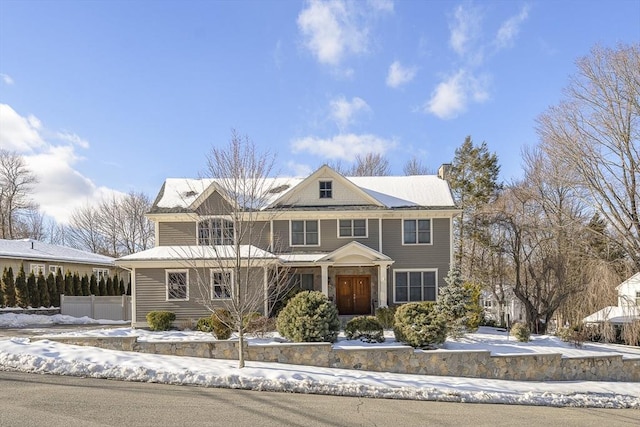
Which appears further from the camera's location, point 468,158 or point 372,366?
point 468,158

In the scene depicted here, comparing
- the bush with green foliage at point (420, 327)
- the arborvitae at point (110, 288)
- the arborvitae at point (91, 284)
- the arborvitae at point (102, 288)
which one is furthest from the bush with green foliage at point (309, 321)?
the arborvitae at point (110, 288)

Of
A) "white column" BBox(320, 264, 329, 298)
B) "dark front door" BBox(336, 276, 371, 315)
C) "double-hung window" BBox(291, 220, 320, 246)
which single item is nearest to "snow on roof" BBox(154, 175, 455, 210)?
"double-hung window" BBox(291, 220, 320, 246)

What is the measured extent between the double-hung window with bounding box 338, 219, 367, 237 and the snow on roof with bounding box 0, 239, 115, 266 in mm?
13684

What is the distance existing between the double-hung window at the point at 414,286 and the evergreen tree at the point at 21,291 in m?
19.4

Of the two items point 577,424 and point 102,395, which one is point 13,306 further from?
point 577,424

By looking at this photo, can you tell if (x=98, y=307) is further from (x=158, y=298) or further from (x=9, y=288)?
(x=9, y=288)

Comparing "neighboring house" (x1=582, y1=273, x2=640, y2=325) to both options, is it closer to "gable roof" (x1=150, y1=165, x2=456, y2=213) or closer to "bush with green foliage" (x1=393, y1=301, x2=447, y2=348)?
"gable roof" (x1=150, y1=165, x2=456, y2=213)

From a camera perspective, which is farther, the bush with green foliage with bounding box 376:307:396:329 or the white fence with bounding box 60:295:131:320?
the white fence with bounding box 60:295:131:320

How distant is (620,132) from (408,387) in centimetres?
1444

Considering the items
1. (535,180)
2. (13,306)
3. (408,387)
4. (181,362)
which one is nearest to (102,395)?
(181,362)

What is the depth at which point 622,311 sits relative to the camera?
18266 millimetres

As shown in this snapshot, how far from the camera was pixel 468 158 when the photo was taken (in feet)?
113

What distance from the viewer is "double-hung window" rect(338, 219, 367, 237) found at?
21109 mm

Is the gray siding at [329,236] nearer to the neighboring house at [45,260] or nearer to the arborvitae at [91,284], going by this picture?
the neighboring house at [45,260]
